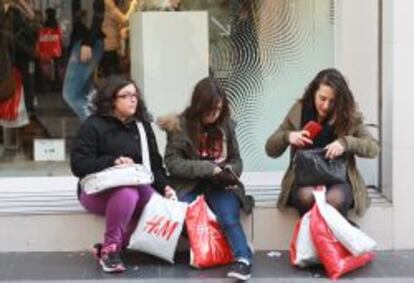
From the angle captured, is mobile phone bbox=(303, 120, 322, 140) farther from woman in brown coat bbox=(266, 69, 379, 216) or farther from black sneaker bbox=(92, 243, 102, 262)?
black sneaker bbox=(92, 243, 102, 262)

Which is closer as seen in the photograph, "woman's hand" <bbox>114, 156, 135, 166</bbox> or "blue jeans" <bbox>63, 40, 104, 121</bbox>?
"woman's hand" <bbox>114, 156, 135, 166</bbox>

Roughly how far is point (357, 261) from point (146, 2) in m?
2.56

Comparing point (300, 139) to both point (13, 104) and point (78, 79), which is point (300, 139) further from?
point (13, 104)

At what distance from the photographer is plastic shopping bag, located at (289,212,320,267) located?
19.7 ft

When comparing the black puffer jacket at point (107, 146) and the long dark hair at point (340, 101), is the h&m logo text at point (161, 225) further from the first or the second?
the long dark hair at point (340, 101)

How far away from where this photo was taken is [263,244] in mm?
6488

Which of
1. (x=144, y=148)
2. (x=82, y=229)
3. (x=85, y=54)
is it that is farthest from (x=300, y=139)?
(x=85, y=54)

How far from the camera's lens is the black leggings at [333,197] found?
19.9ft

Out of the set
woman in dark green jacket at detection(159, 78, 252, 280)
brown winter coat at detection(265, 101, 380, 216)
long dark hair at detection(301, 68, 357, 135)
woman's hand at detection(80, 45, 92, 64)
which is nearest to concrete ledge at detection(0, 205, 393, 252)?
brown winter coat at detection(265, 101, 380, 216)

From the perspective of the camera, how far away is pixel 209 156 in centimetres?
627

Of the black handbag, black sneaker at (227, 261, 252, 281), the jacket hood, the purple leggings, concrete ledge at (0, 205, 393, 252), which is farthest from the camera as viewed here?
concrete ledge at (0, 205, 393, 252)

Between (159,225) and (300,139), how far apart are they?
1.02 m

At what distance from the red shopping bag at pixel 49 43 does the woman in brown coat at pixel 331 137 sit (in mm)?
1930

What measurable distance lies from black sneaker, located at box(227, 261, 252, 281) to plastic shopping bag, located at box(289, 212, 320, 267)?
328 mm
